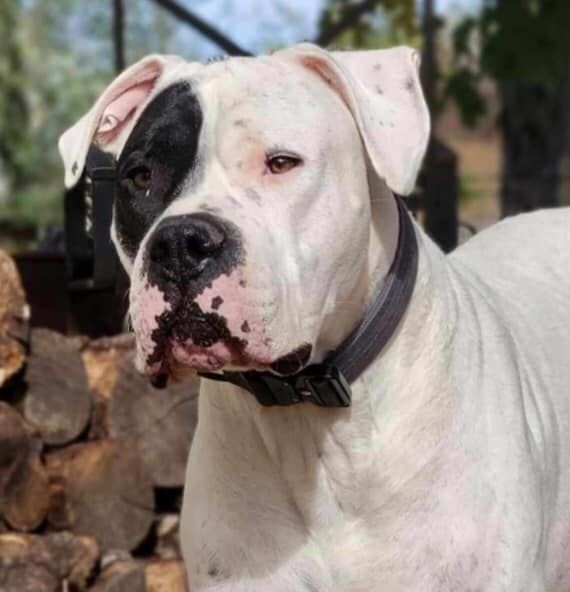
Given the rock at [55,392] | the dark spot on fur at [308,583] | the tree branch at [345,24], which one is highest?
the dark spot on fur at [308,583]

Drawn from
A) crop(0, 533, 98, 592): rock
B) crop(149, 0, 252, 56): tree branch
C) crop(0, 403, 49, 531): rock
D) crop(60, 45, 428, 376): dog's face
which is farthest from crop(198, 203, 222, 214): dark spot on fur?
crop(149, 0, 252, 56): tree branch

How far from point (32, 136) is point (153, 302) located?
1718cm

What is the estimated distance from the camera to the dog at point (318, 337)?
3.30m

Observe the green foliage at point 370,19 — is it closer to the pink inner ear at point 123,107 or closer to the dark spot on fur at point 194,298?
the pink inner ear at point 123,107

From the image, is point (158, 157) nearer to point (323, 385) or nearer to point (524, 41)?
point (323, 385)

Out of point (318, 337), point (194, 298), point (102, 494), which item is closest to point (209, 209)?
point (194, 298)

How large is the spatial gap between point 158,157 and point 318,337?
0.51 metres

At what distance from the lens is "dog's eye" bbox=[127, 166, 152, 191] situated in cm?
353

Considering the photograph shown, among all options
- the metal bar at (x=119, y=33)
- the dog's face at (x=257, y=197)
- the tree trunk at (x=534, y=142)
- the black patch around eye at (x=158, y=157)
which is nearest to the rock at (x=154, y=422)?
the dog's face at (x=257, y=197)

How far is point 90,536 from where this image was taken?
552cm

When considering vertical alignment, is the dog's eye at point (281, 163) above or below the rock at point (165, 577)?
above

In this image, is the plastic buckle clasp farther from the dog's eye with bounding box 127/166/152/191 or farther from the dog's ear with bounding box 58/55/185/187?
the dog's ear with bounding box 58/55/185/187

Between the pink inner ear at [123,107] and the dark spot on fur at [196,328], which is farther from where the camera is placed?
the pink inner ear at [123,107]

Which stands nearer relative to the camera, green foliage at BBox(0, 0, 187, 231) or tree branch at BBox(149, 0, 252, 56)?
tree branch at BBox(149, 0, 252, 56)
